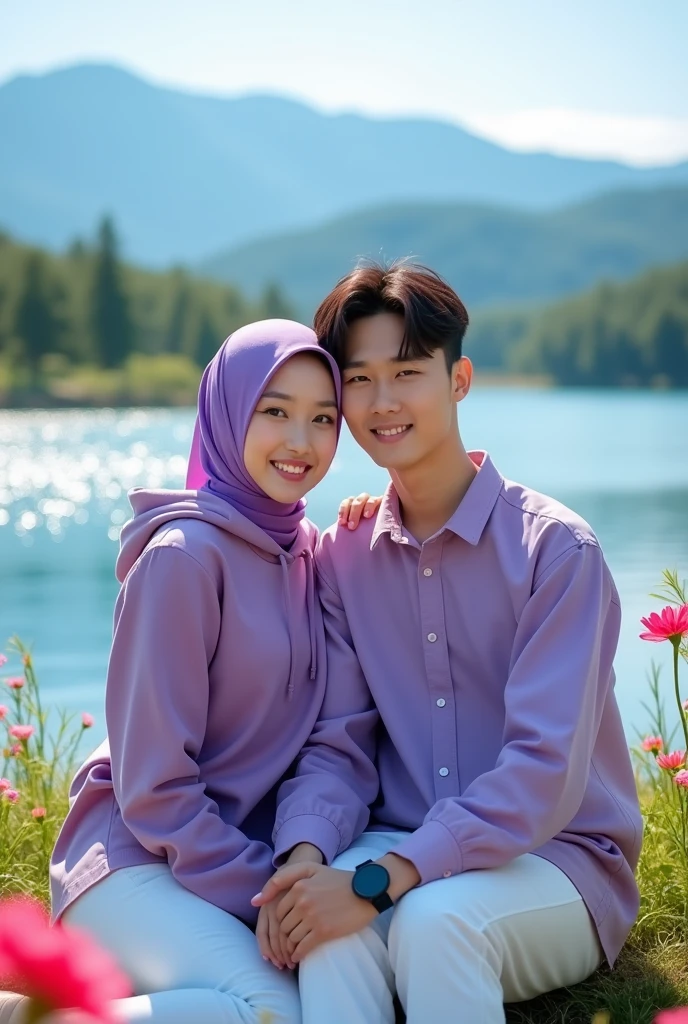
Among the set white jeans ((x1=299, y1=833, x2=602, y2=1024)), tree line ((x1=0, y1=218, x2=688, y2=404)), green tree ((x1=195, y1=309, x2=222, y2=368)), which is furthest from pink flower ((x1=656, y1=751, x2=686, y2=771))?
green tree ((x1=195, y1=309, x2=222, y2=368))

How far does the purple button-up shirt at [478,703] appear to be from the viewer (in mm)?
2008

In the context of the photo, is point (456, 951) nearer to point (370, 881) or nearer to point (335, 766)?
point (370, 881)

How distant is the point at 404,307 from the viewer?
236 cm

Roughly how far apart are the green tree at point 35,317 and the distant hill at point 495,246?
10058 cm

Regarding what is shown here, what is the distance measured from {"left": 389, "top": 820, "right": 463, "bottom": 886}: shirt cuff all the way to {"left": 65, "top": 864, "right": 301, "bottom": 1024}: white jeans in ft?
0.98

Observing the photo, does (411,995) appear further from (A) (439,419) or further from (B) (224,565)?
(A) (439,419)

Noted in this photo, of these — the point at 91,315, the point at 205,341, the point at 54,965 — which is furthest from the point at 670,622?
the point at 205,341

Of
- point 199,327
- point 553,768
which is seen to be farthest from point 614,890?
point 199,327

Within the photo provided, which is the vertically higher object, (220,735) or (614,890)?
(220,735)

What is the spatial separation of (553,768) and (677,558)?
8.26 meters

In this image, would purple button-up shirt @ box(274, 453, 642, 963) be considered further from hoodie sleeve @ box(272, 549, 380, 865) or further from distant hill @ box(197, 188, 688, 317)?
distant hill @ box(197, 188, 688, 317)

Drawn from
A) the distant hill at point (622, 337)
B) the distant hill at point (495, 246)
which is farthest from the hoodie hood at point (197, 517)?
the distant hill at point (495, 246)

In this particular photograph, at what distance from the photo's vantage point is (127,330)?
50281 millimetres

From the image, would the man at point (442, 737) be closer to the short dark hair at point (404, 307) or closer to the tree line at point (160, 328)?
the short dark hair at point (404, 307)
